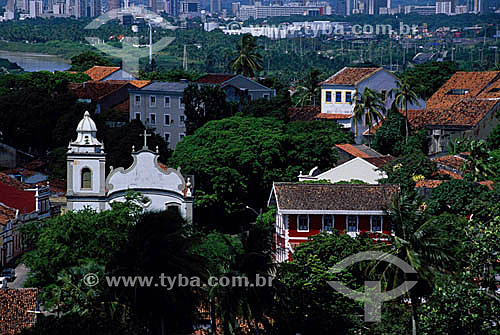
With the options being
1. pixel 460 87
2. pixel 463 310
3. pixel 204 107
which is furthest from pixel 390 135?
pixel 463 310

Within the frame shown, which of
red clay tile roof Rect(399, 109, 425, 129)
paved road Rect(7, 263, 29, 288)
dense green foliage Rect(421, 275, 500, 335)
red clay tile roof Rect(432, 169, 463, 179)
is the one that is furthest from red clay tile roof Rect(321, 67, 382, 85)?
dense green foliage Rect(421, 275, 500, 335)

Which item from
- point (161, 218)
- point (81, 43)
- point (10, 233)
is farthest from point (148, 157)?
point (81, 43)

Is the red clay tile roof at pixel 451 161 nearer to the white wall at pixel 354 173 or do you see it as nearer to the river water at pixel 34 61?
the white wall at pixel 354 173

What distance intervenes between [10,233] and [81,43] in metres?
150

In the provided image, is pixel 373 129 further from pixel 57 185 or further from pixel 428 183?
pixel 57 185

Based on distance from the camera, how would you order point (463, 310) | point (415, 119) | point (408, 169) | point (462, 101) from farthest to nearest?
1. point (462, 101)
2. point (415, 119)
3. point (408, 169)
4. point (463, 310)

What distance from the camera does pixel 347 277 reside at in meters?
34.8

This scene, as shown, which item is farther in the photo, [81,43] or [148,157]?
[81,43]

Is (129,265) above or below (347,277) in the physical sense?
above

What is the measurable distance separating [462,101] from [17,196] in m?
28.6

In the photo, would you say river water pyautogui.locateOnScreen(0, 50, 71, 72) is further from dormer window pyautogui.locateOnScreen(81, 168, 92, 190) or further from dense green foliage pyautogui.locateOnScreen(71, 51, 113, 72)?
dormer window pyautogui.locateOnScreen(81, 168, 92, 190)

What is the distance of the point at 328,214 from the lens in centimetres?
4328

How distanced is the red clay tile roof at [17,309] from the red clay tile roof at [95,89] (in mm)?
48800

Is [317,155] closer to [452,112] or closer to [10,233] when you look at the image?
[452,112]
